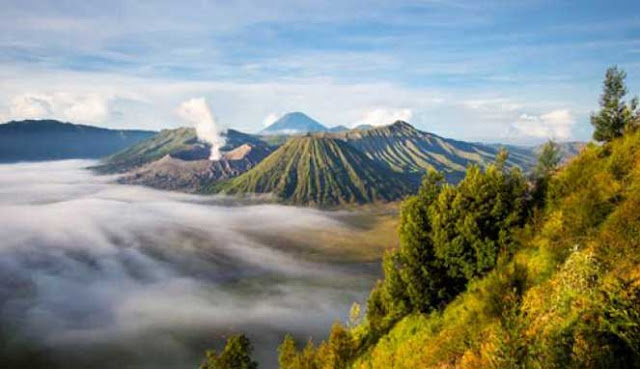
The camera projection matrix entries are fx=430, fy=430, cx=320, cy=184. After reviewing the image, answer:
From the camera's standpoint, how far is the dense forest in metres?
17.5

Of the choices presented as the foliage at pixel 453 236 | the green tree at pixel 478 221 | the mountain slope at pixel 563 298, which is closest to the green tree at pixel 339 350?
the mountain slope at pixel 563 298

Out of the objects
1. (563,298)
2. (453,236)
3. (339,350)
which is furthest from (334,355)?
(563,298)

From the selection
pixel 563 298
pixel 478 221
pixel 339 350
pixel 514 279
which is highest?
pixel 478 221

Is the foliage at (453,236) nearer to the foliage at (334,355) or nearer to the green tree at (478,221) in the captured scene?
the green tree at (478,221)

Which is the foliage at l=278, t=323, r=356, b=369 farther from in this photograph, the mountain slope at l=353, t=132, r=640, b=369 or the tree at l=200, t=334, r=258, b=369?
the tree at l=200, t=334, r=258, b=369

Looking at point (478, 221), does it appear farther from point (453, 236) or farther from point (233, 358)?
point (233, 358)

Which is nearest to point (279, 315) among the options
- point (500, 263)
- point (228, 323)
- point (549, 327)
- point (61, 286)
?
point (228, 323)

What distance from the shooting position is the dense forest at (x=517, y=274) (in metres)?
17.5

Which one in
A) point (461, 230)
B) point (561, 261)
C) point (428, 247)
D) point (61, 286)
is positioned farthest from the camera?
point (61, 286)

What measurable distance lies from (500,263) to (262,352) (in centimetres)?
9737

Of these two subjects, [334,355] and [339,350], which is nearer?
[334,355]

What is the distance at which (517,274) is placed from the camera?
91.8 feet

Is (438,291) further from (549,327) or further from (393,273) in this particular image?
(549,327)

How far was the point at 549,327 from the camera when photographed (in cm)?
1856
